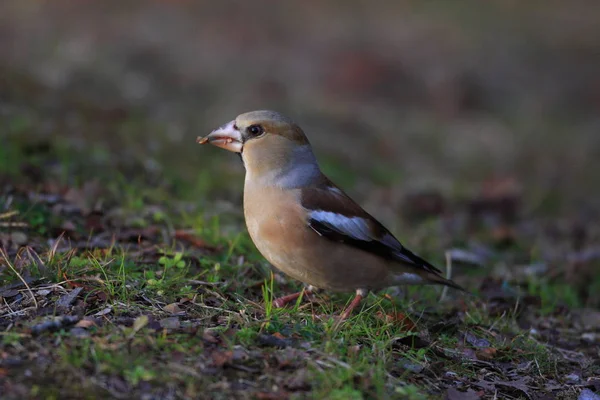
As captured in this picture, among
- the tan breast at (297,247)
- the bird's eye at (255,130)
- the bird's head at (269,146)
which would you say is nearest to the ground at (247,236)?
the tan breast at (297,247)

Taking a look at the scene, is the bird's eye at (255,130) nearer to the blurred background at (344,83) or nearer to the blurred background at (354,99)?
the blurred background at (354,99)

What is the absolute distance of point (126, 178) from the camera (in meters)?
7.72

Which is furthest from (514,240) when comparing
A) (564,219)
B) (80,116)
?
(80,116)

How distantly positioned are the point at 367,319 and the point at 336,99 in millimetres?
9497

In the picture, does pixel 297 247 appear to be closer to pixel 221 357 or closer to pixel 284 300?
pixel 284 300

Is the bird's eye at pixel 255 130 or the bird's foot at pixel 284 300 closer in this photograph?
the bird's foot at pixel 284 300

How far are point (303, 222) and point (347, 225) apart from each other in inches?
14.7

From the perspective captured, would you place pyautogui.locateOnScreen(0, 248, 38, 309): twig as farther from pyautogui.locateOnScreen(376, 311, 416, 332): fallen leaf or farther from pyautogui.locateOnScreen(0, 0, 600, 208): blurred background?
pyautogui.locateOnScreen(0, 0, 600, 208): blurred background

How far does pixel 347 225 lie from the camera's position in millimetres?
5277

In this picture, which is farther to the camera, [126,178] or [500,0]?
[500,0]

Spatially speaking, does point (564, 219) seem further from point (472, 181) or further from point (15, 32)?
point (15, 32)

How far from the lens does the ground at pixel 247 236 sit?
4.11 m

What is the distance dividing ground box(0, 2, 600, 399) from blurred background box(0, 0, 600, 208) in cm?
6

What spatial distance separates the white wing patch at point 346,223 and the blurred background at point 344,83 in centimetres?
344
